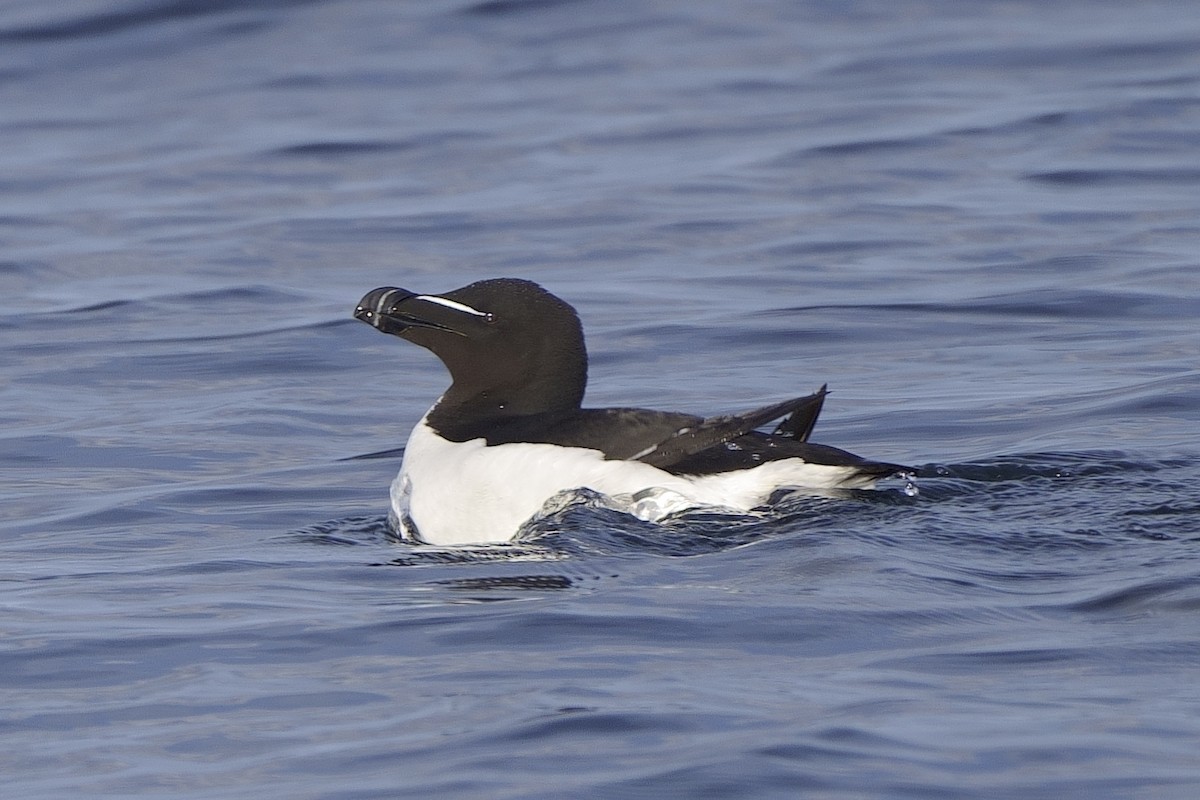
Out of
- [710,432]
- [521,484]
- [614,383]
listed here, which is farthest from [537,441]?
[614,383]

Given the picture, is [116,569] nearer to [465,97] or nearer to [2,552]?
[2,552]

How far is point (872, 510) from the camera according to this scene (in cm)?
646

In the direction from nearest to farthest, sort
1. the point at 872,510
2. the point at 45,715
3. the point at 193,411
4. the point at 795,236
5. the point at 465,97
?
1. the point at 45,715
2. the point at 872,510
3. the point at 193,411
4. the point at 795,236
5. the point at 465,97

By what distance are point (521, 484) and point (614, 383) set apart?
327cm

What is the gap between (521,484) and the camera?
261 inches

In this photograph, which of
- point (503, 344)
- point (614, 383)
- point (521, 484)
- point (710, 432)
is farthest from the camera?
point (614, 383)

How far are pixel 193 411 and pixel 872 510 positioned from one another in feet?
13.9

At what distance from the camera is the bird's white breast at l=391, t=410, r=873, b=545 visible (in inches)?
254

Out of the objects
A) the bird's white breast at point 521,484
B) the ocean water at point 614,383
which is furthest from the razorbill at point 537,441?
the ocean water at point 614,383

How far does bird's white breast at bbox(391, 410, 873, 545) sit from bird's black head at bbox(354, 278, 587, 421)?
32 centimetres

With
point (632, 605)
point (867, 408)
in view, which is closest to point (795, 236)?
point (867, 408)

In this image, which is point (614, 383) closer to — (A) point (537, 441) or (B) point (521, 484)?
(A) point (537, 441)

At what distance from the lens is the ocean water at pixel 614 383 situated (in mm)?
4613

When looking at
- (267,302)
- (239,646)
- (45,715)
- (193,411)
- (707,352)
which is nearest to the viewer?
(45,715)
